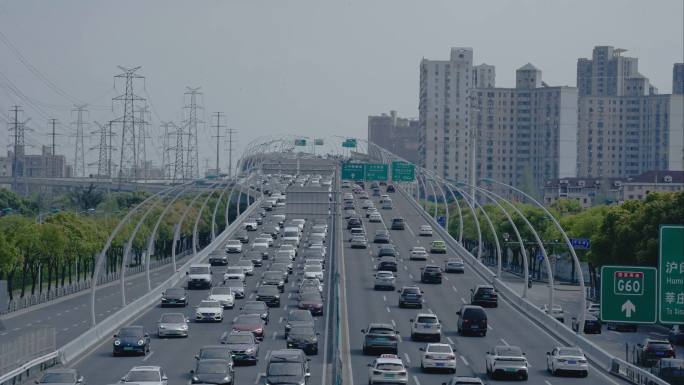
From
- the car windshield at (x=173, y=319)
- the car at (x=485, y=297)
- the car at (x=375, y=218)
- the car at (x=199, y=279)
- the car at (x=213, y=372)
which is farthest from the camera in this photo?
the car at (x=375, y=218)

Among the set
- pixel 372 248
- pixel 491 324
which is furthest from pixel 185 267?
pixel 491 324

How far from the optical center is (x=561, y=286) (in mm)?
108750

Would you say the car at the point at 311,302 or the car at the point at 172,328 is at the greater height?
the car at the point at 311,302

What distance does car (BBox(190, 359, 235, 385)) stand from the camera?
3588 cm

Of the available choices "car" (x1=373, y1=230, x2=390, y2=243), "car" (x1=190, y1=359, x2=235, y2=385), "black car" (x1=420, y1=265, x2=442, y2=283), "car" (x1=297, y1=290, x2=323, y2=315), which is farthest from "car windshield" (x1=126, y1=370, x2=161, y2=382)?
"car" (x1=373, y1=230, x2=390, y2=243)

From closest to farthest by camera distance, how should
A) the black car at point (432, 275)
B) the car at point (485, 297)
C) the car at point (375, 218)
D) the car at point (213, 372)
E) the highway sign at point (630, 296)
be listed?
1. the highway sign at point (630, 296)
2. the car at point (213, 372)
3. the car at point (485, 297)
4. the black car at point (432, 275)
5. the car at point (375, 218)

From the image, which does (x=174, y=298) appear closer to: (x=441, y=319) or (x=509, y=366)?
(x=441, y=319)

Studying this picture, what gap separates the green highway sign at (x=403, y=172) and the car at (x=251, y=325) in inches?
1660

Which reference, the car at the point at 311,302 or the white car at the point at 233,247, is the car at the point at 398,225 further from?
A: the car at the point at 311,302

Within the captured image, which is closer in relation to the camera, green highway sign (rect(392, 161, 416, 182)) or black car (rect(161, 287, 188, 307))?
black car (rect(161, 287, 188, 307))

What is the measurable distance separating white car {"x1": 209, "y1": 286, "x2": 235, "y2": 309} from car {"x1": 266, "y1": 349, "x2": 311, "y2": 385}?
2635 centimetres

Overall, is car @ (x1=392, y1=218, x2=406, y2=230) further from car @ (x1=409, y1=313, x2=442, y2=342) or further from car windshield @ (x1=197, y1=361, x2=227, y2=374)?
car windshield @ (x1=197, y1=361, x2=227, y2=374)

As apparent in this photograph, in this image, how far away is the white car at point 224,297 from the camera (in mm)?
63844

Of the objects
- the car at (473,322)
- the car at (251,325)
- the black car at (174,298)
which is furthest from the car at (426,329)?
the black car at (174,298)
